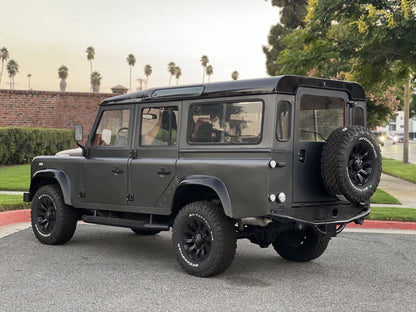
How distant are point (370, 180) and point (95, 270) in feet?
11.0

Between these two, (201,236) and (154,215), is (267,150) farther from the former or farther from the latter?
(154,215)

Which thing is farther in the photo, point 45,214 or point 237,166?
point 45,214

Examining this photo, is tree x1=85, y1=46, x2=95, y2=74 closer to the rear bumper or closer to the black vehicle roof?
the black vehicle roof

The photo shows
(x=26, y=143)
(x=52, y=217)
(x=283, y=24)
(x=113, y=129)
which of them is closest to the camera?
(x=113, y=129)

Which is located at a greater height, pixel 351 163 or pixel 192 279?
pixel 351 163

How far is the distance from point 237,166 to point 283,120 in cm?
71

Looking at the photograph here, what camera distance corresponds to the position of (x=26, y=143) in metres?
23.8

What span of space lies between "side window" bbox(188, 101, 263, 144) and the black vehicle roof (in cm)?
14

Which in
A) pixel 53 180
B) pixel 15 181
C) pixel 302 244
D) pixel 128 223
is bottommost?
pixel 302 244

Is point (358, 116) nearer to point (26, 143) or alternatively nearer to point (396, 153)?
point (26, 143)

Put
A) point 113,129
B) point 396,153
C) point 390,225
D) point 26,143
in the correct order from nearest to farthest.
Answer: point 113,129 < point 390,225 < point 26,143 < point 396,153

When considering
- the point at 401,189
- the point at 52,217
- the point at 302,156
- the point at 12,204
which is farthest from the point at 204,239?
the point at 401,189

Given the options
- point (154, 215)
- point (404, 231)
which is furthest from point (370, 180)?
point (404, 231)

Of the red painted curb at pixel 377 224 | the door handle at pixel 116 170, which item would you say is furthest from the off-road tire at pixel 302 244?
the red painted curb at pixel 377 224
